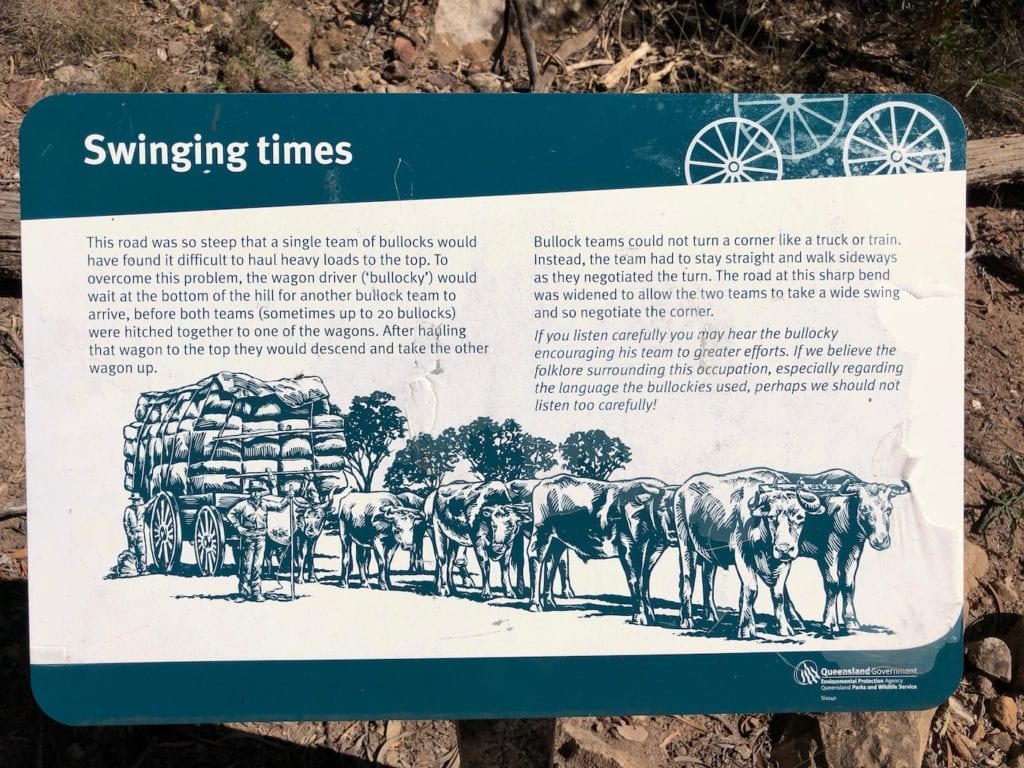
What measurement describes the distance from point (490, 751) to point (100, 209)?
5.97ft

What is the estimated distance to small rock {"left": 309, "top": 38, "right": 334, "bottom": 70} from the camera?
4566 millimetres

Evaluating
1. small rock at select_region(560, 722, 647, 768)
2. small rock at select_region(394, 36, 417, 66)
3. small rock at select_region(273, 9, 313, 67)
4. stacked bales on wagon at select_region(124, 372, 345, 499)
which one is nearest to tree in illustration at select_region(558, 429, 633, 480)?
stacked bales on wagon at select_region(124, 372, 345, 499)

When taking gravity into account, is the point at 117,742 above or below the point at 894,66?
below

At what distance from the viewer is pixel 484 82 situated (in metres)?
4.55

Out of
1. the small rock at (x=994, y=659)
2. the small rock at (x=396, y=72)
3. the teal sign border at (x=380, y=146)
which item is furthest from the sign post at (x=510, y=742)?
the small rock at (x=396, y=72)

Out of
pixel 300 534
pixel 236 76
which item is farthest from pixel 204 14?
pixel 300 534

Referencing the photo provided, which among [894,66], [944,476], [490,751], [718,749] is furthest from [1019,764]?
[894,66]

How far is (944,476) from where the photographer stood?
2.36 m

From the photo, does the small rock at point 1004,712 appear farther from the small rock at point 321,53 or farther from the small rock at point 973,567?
the small rock at point 321,53

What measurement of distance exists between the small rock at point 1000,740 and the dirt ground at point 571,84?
0.7 inches

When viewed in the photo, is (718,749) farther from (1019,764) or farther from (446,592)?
(446,592)

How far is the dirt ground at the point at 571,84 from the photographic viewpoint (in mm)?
3465

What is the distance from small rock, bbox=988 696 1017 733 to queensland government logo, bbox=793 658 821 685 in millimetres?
1553

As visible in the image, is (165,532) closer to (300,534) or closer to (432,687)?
(300,534)
